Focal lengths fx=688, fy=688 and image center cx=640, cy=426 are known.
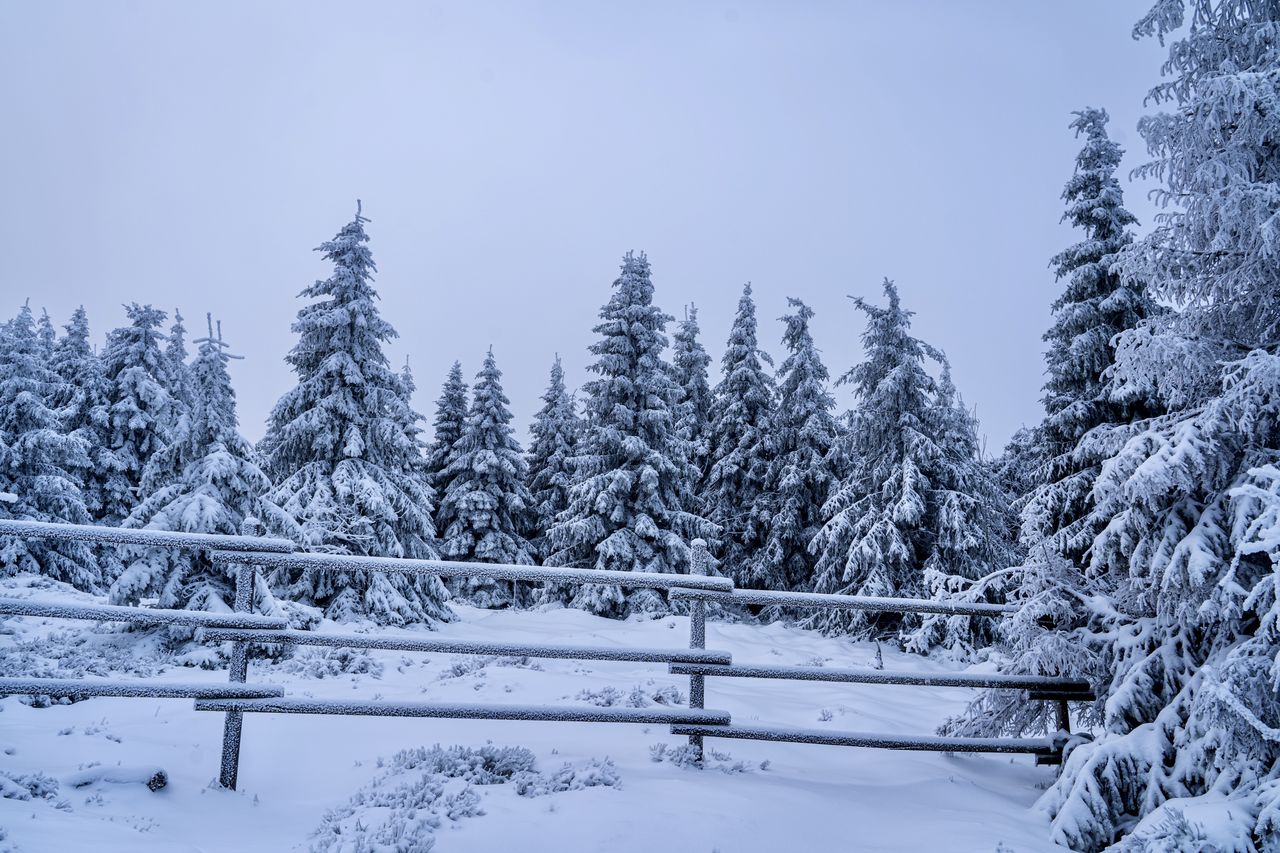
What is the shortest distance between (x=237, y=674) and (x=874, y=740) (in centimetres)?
522

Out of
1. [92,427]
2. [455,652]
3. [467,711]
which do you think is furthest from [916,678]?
[92,427]

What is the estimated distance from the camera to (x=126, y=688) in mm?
4973

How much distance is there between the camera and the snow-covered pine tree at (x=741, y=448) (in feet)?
85.5

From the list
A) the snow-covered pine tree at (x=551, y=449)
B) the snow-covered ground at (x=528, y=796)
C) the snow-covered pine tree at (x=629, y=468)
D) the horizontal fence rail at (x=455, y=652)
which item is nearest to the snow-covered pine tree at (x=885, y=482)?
the snow-covered pine tree at (x=629, y=468)

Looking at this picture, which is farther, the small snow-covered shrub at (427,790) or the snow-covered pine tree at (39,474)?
the snow-covered pine tree at (39,474)

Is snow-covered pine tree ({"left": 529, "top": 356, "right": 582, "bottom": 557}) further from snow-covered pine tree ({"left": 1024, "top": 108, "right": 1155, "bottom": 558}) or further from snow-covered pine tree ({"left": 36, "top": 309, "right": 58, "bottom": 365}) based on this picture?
snow-covered pine tree ({"left": 36, "top": 309, "right": 58, "bottom": 365})

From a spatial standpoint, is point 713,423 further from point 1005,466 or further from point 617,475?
point 1005,466

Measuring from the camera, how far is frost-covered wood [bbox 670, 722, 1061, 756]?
5.67 m

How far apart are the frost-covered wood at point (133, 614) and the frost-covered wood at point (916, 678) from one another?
11.1 feet

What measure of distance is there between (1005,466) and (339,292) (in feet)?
106

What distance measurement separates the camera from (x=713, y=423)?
28516 mm

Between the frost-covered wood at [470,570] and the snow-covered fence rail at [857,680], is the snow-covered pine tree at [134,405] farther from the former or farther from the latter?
the snow-covered fence rail at [857,680]

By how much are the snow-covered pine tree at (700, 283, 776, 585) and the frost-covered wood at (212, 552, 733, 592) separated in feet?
65.8

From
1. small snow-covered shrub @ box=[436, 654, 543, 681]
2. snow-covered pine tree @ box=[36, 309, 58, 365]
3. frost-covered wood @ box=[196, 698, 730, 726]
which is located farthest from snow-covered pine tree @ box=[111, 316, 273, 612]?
snow-covered pine tree @ box=[36, 309, 58, 365]
